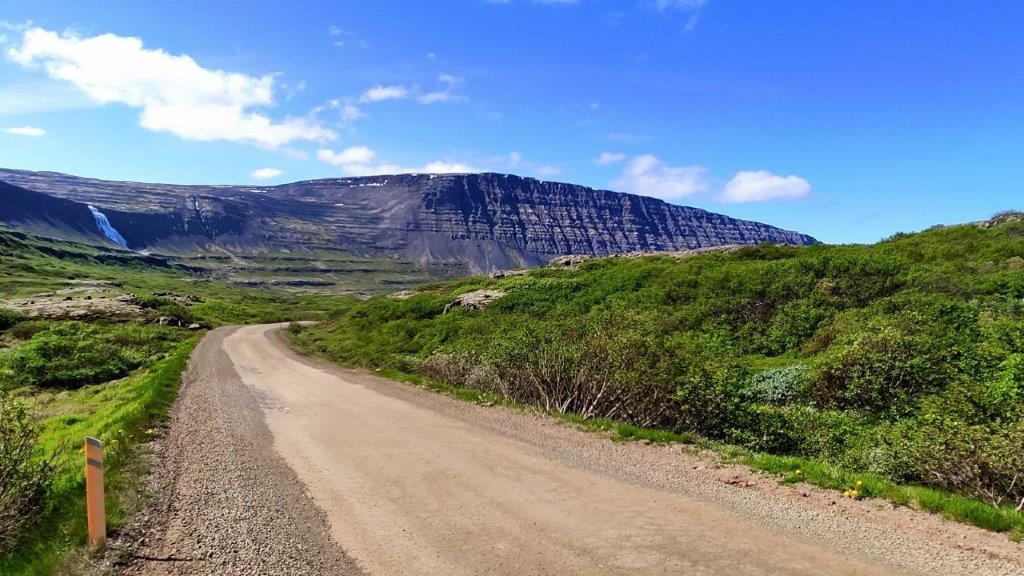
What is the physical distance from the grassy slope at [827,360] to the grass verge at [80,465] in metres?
10.3

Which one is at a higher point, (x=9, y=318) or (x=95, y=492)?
(x=95, y=492)

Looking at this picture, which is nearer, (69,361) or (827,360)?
(827,360)

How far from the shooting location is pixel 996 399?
10.3 meters

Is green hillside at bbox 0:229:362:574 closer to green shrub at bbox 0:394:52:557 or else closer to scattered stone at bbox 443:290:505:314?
green shrub at bbox 0:394:52:557

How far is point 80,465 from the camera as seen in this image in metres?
12.0

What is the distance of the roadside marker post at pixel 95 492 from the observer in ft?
22.9

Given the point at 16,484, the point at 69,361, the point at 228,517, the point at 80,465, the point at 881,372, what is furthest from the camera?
the point at 69,361

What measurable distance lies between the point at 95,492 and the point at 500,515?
18.2ft

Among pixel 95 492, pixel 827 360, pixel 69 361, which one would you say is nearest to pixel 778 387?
pixel 827 360

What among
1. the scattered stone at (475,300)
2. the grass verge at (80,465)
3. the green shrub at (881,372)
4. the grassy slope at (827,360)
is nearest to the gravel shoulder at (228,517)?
the grass verge at (80,465)

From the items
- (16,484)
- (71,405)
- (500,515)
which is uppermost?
(500,515)

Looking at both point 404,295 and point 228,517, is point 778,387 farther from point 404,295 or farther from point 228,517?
point 404,295

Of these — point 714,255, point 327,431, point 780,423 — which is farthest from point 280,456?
point 714,255

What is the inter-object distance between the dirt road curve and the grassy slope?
1.28 metres
